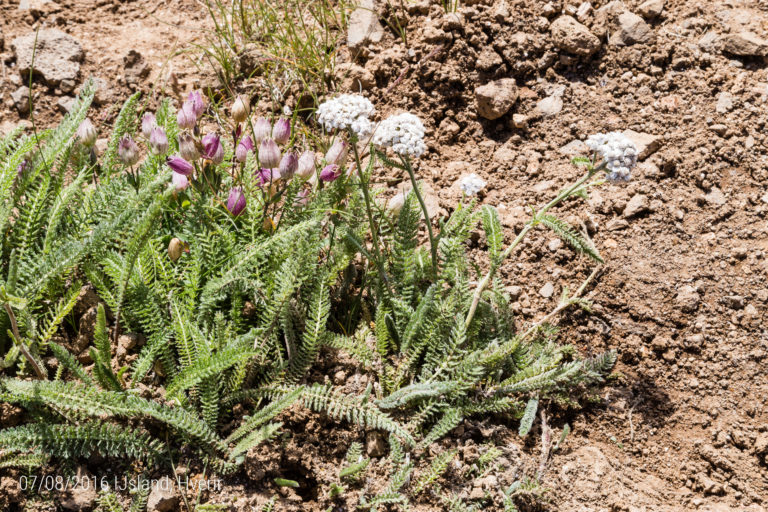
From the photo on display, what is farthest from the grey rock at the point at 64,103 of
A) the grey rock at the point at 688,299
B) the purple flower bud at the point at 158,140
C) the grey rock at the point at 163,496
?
the grey rock at the point at 688,299

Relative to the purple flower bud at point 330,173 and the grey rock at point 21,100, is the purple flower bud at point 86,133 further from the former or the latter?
the grey rock at point 21,100

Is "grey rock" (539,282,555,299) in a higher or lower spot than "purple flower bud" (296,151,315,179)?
lower

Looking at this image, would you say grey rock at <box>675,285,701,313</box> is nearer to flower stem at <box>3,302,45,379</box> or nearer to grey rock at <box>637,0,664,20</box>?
grey rock at <box>637,0,664,20</box>

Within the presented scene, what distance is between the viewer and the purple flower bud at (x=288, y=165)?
1983 millimetres

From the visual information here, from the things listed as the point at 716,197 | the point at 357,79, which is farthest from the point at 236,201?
the point at 716,197

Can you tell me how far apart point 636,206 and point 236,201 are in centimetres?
134

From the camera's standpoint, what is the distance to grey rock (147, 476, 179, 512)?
1711 millimetres

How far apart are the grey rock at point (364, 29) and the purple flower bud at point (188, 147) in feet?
4.06

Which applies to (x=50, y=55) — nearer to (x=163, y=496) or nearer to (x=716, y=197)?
(x=163, y=496)

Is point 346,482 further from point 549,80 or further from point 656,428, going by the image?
point 549,80

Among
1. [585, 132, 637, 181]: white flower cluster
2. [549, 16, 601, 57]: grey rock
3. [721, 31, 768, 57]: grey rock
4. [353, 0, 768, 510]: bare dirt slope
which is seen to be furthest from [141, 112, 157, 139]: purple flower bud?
[721, 31, 768, 57]: grey rock

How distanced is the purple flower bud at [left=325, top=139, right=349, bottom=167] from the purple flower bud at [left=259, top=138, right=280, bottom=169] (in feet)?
0.58

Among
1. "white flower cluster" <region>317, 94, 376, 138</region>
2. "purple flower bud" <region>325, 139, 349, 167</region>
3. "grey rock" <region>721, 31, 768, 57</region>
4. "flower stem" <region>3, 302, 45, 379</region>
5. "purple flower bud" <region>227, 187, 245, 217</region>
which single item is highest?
"grey rock" <region>721, 31, 768, 57</region>

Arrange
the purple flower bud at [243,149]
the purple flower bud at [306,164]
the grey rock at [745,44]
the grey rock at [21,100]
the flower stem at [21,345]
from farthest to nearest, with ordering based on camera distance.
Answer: the grey rock at [21,100], the grey rock at [745,44], the purple flower bud at [243,149], the purple flower bud at [306,164], the flower stem at [21,345]
